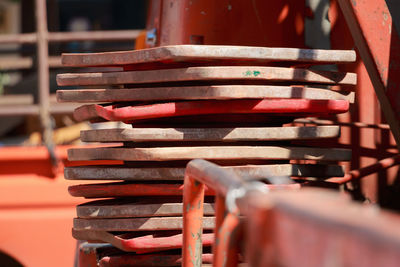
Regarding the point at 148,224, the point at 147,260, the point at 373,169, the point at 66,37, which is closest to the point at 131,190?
the point at 148,224

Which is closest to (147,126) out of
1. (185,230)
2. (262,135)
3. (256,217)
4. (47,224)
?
(262,135)

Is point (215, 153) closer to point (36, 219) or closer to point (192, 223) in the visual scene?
point (192, 223)

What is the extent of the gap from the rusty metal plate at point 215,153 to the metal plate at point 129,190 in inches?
4.1

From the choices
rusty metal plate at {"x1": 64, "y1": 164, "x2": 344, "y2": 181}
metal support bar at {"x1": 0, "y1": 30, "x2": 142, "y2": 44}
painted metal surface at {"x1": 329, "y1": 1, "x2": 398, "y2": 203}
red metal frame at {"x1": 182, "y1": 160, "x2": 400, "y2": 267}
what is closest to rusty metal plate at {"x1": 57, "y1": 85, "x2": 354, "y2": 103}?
rusty metal plate at {"x1": 64, "y1": 164, "x2": 344, "y2": 181}

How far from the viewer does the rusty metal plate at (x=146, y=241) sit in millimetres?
2256

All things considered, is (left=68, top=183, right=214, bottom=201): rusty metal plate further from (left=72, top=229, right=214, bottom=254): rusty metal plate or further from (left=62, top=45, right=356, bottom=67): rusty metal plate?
(left=62, top=45, right=356, bottom=67): rusty metal plate

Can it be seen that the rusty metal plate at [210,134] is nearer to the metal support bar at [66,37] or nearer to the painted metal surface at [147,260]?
the painted metal surface at [147,260]

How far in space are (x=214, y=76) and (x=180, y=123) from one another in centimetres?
31

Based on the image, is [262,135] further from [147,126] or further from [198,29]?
[198,29]

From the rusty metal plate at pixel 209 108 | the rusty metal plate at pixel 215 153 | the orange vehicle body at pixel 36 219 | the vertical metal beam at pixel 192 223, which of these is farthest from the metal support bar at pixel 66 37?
the vertical metal beam at pixel 192 223

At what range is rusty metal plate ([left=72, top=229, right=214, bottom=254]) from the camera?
7.40ft

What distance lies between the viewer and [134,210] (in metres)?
2.28

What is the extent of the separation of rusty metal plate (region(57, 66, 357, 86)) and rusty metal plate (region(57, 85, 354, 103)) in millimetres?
31

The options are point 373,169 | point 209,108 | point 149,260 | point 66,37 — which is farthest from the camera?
point 66,37
